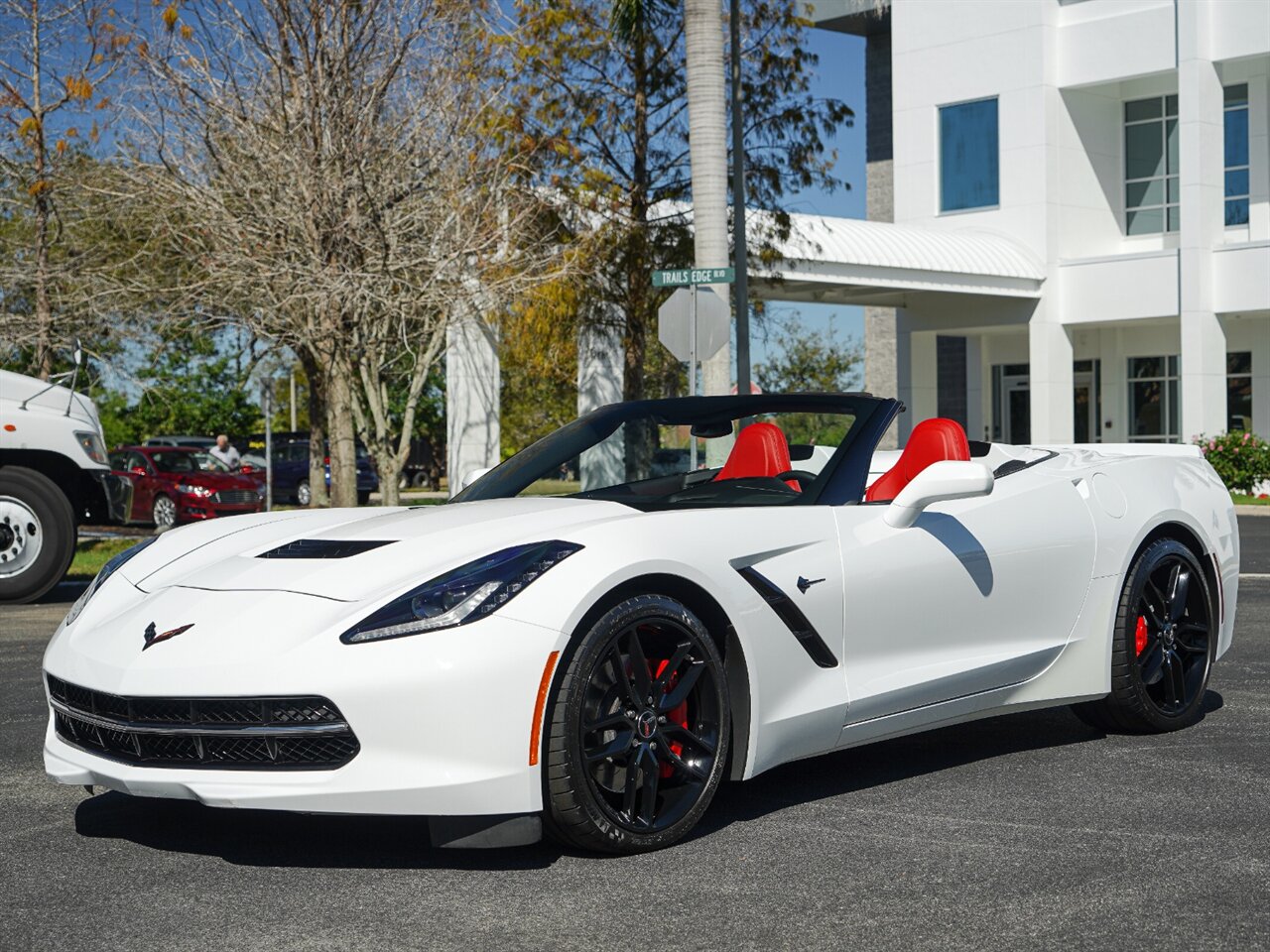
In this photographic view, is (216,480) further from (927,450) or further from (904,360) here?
(927,450)

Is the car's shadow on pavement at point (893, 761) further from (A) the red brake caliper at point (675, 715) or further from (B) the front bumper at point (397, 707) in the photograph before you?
(B) the front bumper at point (397, 707)

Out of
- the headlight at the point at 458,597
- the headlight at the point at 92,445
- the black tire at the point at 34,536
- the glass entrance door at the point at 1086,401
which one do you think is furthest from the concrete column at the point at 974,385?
the headlight at the point at 458,597

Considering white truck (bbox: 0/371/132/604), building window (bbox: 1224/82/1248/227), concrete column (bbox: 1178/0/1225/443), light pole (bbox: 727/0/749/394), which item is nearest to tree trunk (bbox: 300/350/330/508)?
light pole (bbox: 727/0/749/394)

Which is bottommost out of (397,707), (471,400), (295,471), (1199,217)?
(295,471)

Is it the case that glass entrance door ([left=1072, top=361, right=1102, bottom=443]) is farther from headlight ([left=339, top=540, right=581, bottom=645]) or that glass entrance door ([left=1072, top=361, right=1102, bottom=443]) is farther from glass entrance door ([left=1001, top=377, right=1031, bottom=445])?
headlight ([left=339, top=540, right=581, bottom=645])

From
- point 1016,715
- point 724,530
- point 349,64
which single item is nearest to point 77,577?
point 349,64

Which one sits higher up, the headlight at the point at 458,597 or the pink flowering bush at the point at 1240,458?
the headlight at the point at 458,597

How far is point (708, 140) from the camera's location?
17234 mm

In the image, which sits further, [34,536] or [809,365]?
[809,365]

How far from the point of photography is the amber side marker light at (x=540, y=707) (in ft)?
14.3

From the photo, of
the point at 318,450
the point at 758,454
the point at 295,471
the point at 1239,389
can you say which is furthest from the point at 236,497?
the point at 758,454

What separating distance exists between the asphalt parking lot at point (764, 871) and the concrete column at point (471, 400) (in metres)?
22.5

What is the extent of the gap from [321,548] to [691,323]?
11069 millimetres

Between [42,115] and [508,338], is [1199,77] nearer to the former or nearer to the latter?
[508,338]
